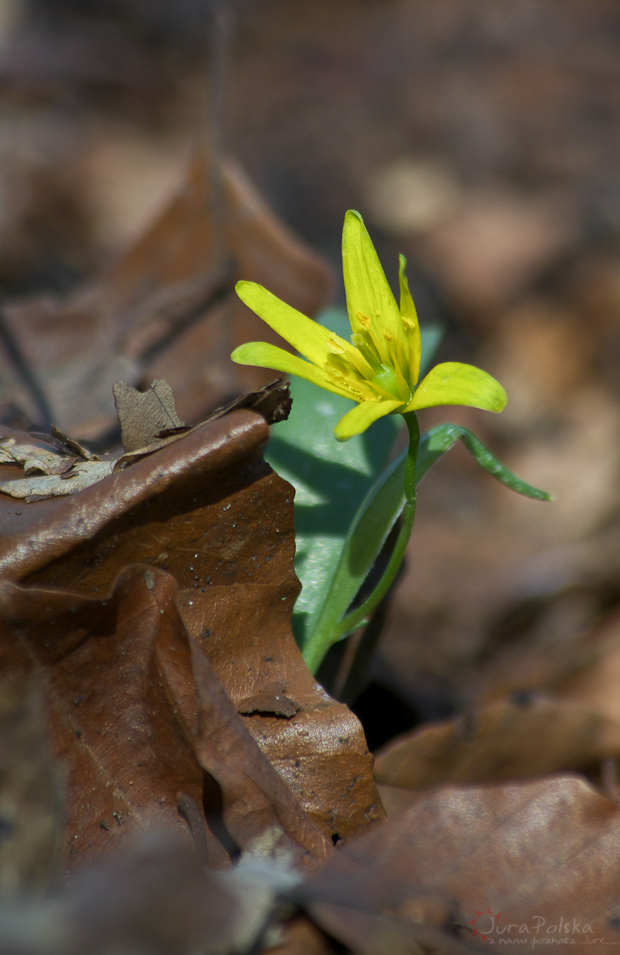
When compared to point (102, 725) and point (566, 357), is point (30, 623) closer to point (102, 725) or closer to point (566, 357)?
point (102, 725)

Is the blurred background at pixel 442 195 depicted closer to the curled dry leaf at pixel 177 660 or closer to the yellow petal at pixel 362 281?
the curled dry leaf at pixel 177 660

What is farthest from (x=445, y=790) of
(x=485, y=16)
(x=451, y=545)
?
(x=485, y=16)

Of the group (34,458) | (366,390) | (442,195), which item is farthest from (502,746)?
(442,195)

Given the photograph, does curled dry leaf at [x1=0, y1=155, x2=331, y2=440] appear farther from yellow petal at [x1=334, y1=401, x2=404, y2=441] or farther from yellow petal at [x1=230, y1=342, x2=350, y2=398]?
yellow petal at [x1=334, y1=401, x2=404, y2=441]

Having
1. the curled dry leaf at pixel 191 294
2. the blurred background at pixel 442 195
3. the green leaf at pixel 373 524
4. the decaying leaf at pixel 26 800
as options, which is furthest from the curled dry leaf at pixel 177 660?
the curled dry leaf at pixel 191 294

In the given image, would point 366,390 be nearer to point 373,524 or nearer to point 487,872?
point 373,524
